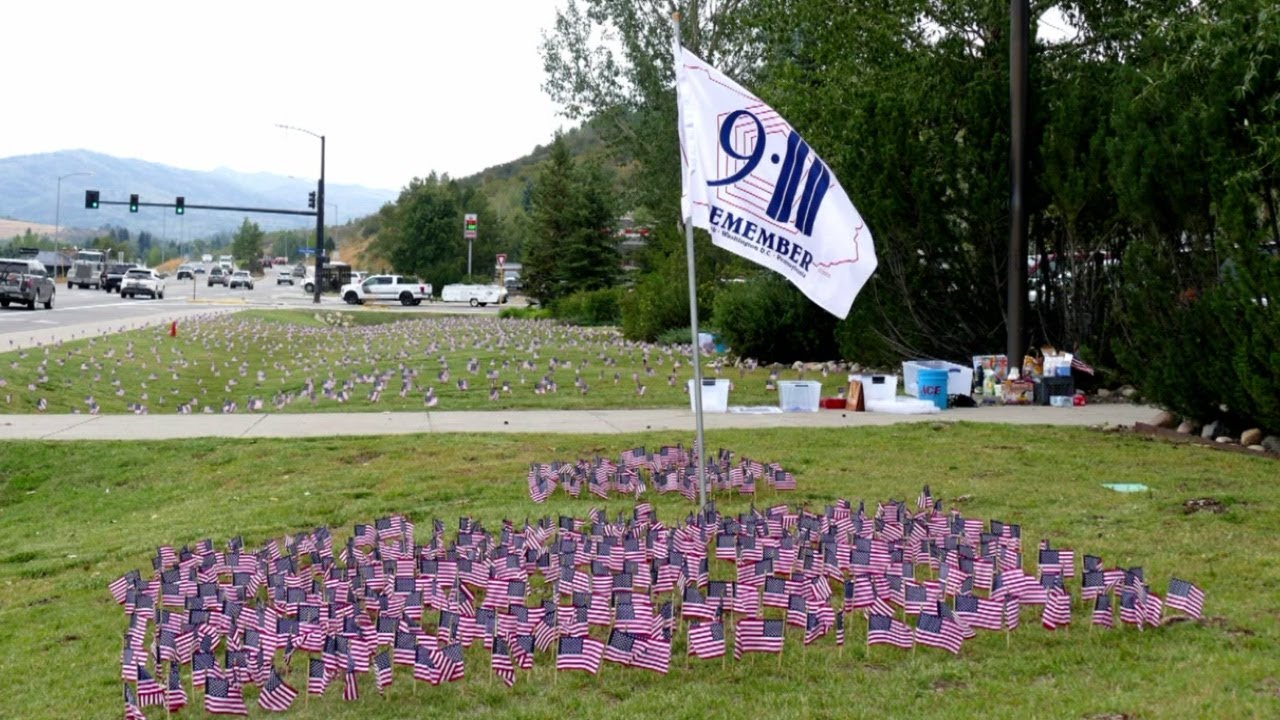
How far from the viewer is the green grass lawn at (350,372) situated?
16734mm

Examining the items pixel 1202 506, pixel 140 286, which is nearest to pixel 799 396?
pixel 1202 506

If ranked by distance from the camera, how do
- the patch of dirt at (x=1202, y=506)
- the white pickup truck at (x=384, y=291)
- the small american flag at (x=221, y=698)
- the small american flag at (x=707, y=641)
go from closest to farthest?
the small american flag at (x=221, y=698) → the small american flag at (x=707, y=641) → the patch of dirt at (x=1202, y=506) → the white pickup truck at (x=384, y=291)

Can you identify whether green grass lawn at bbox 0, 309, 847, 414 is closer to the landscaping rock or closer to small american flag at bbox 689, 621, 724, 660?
the landscaping rock

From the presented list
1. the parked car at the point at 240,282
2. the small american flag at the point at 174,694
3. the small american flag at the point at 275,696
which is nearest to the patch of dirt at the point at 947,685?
the small american flag at the point at 275,696

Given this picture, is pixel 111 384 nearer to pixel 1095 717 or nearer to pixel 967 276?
pixel 967 276

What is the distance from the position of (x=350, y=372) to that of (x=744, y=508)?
42.3ft

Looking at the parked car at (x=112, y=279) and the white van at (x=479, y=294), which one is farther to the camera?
the parked car at (x=112, y=279)

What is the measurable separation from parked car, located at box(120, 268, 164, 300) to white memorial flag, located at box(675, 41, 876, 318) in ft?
190

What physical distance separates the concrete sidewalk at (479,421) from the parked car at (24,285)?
98.5 feet

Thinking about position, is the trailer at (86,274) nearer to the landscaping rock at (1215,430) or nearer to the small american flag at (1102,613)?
the landscaping rock at (1215,430)

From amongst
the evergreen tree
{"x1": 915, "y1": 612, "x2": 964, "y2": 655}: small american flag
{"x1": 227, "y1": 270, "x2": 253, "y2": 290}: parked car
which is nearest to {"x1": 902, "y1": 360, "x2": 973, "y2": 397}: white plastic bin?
{"x1": 915, "y1": 612, "x2": 964, "y2": 655}: small american flag

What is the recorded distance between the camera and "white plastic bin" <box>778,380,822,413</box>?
15.4 meters

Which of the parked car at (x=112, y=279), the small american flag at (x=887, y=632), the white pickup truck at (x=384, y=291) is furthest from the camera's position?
the parked car at (x=112, y=279)

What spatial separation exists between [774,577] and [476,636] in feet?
5.49
